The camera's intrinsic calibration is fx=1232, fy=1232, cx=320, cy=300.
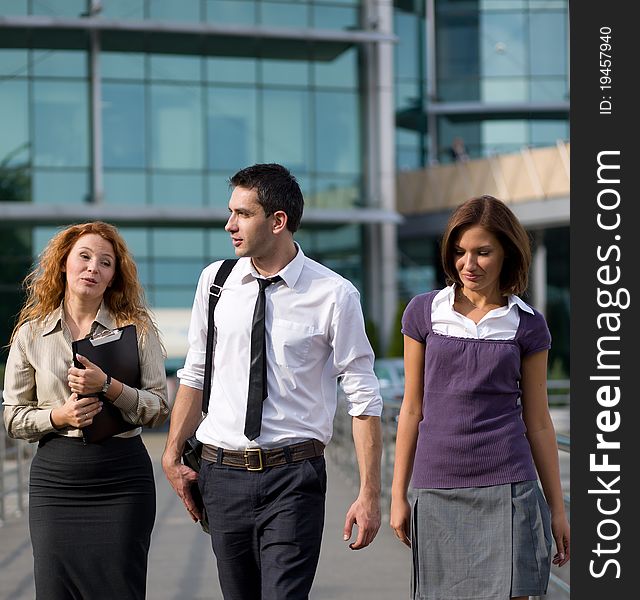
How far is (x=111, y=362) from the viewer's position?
14.5 ft

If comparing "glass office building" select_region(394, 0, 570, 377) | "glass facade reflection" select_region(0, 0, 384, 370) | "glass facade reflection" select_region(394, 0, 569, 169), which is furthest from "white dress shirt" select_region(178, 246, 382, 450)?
"glass facade reflection" select_region(394, 0, 569, 169)

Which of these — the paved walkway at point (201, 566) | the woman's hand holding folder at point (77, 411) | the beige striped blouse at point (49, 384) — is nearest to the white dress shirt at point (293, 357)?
the beige striped blouse at point (49, 384)

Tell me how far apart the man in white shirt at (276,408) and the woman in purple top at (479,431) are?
0.83 ft

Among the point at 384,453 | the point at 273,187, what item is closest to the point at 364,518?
the point at 273,187

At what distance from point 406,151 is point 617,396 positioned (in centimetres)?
3730

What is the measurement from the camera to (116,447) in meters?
4.40

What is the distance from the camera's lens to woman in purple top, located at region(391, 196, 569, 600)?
3.82 metres

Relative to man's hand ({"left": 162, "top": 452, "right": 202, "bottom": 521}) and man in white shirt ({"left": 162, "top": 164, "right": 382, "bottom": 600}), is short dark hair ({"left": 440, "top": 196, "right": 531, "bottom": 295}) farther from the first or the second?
man's hand ({"left": 162, "top": 452, "right": 202, "bottom": 521})

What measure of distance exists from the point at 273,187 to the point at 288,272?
0.98 ft

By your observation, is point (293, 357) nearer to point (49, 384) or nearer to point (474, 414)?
point (474, 414)

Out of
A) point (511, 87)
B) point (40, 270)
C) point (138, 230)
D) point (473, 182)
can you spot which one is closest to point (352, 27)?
point (473, 182)

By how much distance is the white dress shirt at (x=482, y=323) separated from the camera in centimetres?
392

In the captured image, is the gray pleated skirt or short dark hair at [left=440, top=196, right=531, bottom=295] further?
short dark hair at [left=440, top=196, right=531, bottom=295]

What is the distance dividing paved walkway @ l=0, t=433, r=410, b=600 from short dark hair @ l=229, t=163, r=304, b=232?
11.7ft
